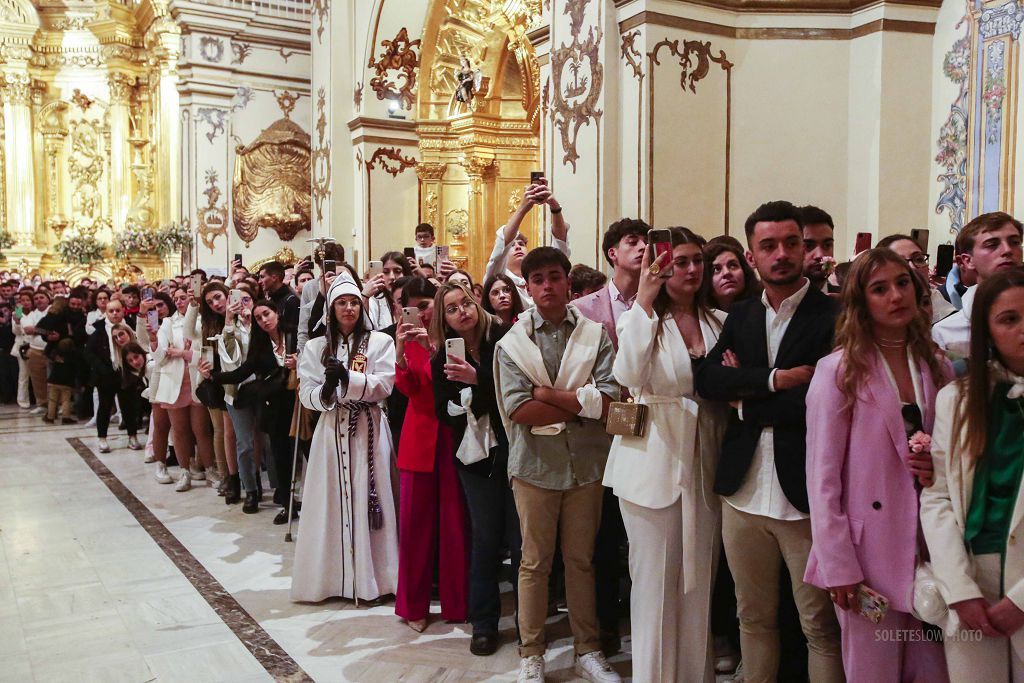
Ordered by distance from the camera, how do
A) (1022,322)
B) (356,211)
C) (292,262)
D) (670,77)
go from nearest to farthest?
(1022,322) → (670,77) → (356,211) → (292,262)

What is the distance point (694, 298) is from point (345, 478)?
93.3 inches

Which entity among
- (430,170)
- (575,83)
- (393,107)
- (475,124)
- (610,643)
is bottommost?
(610,643)

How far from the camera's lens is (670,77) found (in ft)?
19.7

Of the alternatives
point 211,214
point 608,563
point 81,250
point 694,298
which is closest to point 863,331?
point 694,298

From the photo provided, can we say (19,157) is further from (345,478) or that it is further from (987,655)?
(987,655)

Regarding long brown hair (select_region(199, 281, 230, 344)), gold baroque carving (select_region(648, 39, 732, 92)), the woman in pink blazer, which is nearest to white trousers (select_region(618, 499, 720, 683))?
the woman in pink blazer

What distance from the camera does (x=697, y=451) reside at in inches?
123

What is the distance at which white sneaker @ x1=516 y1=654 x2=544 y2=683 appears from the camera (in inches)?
142

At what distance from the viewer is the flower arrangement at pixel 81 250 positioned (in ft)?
63.8

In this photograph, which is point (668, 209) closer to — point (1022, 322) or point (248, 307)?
point (248, 307)

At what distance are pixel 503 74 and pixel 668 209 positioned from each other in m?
6.34

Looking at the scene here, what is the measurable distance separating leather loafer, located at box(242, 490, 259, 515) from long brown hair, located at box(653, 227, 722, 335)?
15.0 ft

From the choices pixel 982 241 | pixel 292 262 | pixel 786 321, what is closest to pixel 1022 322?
pixel 786 321

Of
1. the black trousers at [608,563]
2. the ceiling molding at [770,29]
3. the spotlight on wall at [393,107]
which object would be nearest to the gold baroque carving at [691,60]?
the ceiling molding at [770,29]
